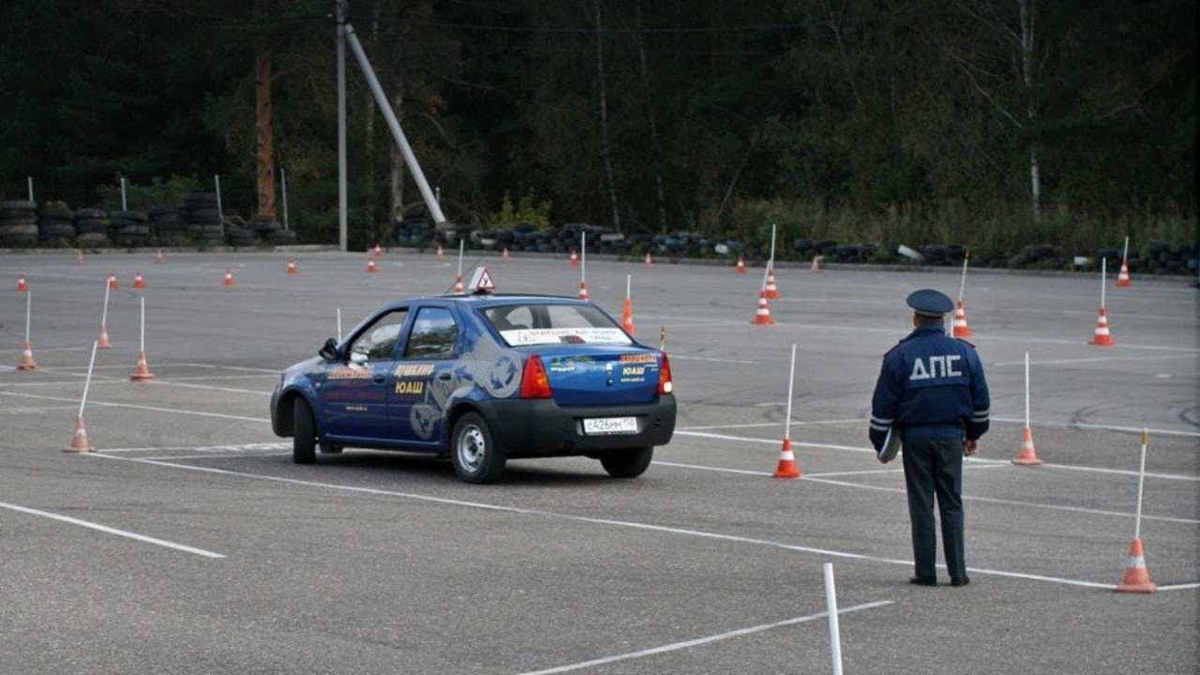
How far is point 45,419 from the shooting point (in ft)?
71.7

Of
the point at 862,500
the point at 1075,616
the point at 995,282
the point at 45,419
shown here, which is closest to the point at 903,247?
the point at 995,282

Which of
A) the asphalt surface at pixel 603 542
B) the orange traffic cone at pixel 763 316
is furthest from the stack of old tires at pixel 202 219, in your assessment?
the asphalt surface at pixel 603 542

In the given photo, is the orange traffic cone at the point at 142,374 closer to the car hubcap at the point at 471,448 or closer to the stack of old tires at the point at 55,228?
the car hubcap at the point at 471,448

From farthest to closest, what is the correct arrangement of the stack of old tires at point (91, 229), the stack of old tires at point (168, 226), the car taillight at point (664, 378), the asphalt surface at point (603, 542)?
1. the stack of old tires at point (168, 226)
2. the stack of old tires at point (91, 229)
3. the car taillight at point (664, 378)
4. the asphalt surface at point (603, 542)

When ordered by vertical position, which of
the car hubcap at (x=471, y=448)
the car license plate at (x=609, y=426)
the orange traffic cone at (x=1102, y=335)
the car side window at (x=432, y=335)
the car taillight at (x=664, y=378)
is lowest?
the orange traffic cone at (x=1102, y=335)

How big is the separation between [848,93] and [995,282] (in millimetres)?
26245

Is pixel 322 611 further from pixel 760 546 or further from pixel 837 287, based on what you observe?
pixel 837 287

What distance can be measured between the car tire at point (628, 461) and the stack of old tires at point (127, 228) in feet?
174

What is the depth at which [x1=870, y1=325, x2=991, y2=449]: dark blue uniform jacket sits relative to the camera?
11.9 metres

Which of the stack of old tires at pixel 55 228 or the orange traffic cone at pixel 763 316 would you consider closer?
the orange traffic cone at pixel 763 316

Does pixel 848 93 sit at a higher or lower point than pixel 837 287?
higher

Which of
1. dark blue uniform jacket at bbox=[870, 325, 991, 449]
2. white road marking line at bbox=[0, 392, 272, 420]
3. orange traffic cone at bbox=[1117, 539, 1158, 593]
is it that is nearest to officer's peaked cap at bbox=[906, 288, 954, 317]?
dark blue uniform jacket at bbox=[870, 325, 991, 449]

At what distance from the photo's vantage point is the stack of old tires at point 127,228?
67.9 metres

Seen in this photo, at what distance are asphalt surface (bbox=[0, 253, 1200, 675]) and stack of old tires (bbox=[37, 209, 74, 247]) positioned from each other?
3819cm
